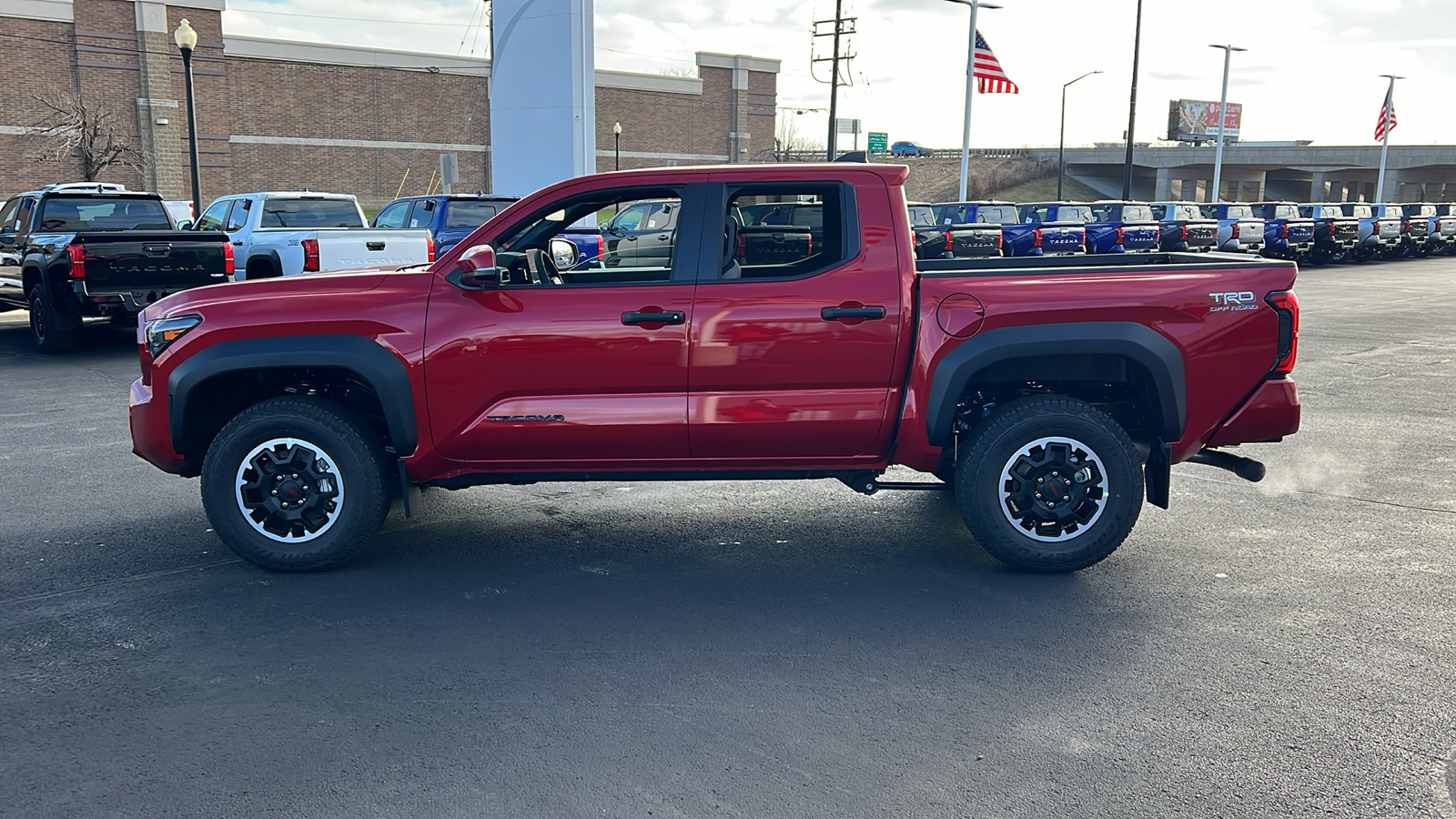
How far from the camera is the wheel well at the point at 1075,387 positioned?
5.52m

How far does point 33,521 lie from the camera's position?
20.8 ft

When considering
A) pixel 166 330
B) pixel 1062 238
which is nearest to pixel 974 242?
pixel 1062 238

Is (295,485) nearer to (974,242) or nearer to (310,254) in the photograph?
(310,254)

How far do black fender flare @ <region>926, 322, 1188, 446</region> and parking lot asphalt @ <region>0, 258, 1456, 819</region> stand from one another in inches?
36.7

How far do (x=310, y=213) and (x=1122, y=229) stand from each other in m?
17.9

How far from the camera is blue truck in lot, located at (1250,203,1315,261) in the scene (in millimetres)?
28969

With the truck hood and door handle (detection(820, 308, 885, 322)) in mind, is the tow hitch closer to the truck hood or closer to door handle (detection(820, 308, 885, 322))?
door handle (detection(820, 308, 885, 322))

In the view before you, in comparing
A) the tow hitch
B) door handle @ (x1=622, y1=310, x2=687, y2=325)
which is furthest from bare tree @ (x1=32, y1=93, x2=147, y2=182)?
the tow hitch

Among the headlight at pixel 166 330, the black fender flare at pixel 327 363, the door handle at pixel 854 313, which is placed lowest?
the black fender flare at pixel 327 363

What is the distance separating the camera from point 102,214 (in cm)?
1434

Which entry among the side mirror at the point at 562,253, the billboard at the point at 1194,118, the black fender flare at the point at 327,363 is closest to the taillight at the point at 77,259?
the black fender flare at the point at 327,363

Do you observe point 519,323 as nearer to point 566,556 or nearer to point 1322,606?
point 566,556

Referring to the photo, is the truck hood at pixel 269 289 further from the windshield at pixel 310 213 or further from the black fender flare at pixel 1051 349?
the windshield at pixel 310 213

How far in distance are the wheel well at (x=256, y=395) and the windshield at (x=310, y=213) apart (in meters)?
10.5
